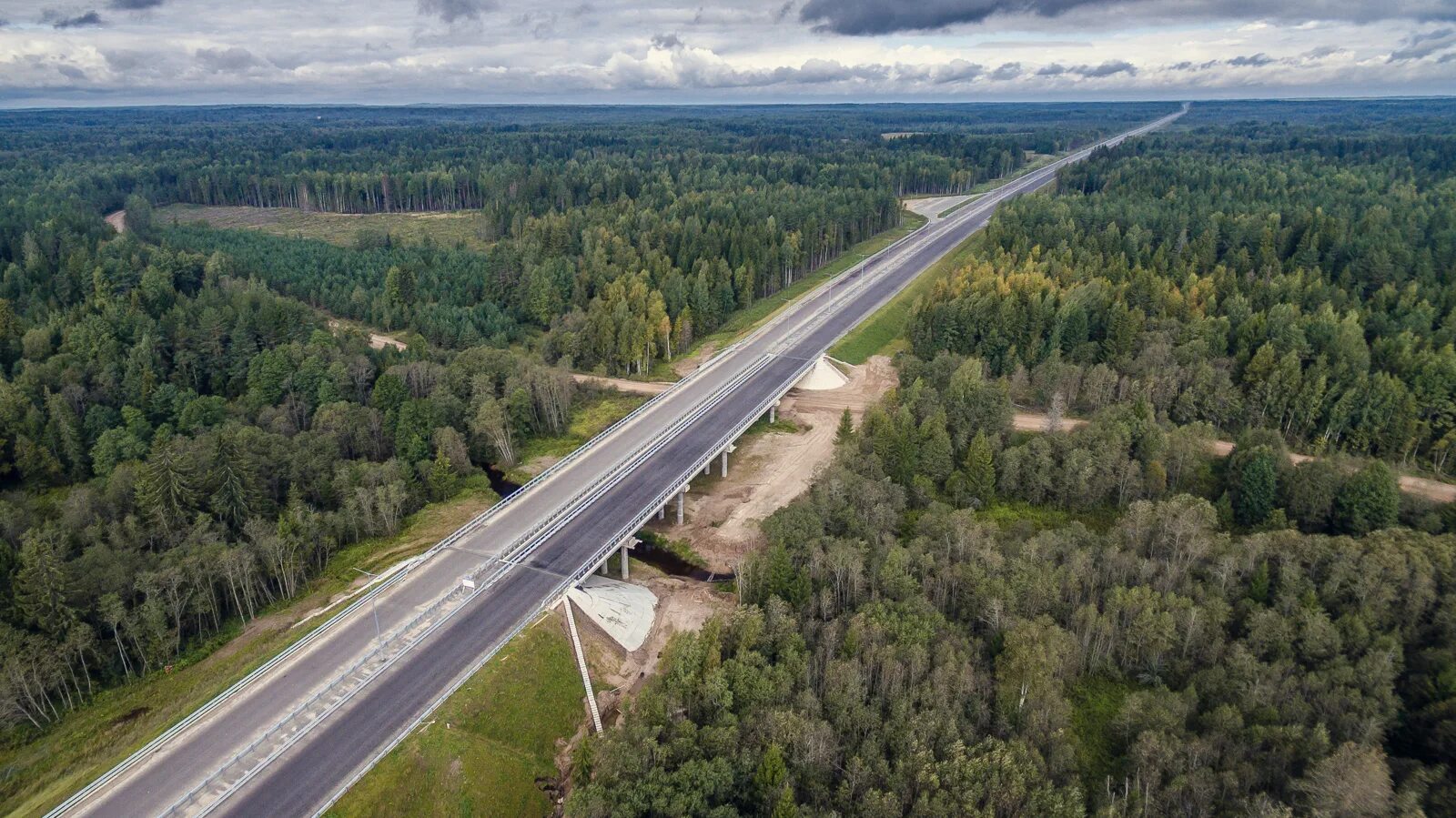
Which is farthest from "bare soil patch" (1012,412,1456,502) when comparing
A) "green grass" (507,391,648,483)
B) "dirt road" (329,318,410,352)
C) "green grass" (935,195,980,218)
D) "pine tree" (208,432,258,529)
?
"green grass" (935,195,980,218)

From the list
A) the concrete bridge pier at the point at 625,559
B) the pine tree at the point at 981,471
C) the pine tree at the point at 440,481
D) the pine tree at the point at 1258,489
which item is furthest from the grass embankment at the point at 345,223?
the pine tree at the point at 1258,489

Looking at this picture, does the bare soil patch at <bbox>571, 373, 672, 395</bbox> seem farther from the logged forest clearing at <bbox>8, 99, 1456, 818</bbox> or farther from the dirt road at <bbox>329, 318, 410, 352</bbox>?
the dirt road at <bbox>329, 318, 410, 352</bbox>

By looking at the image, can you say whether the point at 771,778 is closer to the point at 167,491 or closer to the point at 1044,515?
the point at 1044,515

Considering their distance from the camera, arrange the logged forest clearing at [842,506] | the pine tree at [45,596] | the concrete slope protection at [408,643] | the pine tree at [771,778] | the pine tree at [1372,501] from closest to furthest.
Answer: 1. the pine tree at [771,778]
2. the concrete slope protection at [408,643]
3. the logged forest clearing at [842,506]
4. the pine tree at [45,596]
5. the pine tree at [1372,501]

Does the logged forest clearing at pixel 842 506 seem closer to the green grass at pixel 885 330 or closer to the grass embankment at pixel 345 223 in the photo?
the green grass at pixel 885 330

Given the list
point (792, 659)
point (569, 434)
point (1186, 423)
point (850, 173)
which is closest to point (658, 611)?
point (792, 659)

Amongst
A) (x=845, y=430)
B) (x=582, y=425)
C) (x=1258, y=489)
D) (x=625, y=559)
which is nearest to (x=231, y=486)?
(x=625, y=559)
